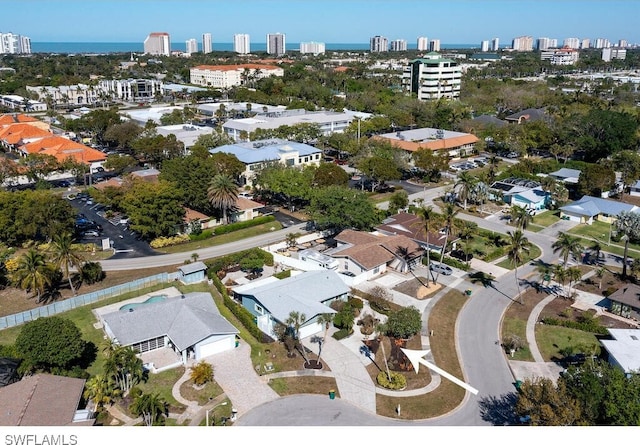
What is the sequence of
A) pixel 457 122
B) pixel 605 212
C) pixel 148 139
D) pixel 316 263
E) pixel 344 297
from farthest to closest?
1. pixel 457 122
2. pixel 148 139
3. pixel 605 212
4. pixel 316 263
5. pixel 344 297

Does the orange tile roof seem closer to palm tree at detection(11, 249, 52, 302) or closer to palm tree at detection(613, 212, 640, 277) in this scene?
palm tree at detection(613, 212, 640, 277)

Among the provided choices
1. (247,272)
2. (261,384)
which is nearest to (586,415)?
(261,384)

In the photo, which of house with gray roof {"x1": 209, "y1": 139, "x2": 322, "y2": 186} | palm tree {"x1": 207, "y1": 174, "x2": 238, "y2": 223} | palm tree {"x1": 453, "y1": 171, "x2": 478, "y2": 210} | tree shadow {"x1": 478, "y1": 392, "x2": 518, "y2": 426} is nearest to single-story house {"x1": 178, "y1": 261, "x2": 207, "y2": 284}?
palm tree {"x1": 207, "y1": 174, "x2": 238, "y2": 223}

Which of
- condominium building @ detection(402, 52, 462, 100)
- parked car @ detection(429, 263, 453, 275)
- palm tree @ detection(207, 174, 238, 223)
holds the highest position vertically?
condominium building @ detection(402, 52, 462, 100)

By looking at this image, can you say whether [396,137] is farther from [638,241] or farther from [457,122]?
[638,241]

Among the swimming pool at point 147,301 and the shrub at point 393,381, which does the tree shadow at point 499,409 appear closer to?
the shrub at point 393,381

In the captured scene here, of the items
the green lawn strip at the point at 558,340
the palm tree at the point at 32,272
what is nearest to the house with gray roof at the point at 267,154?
the palm tree at the point at 32,272
